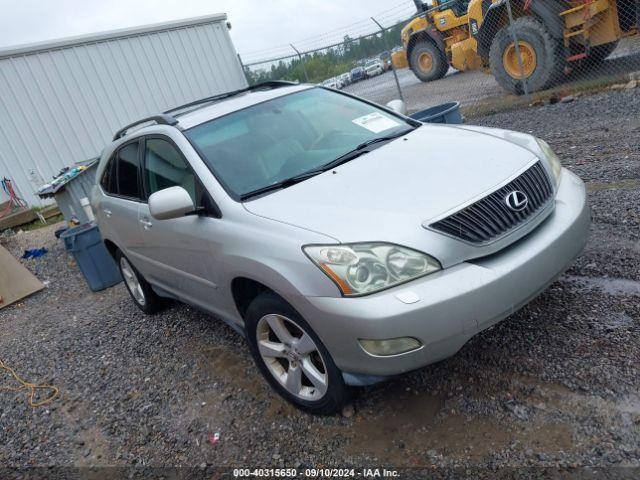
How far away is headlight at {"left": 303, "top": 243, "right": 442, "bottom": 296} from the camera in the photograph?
87.5 inches

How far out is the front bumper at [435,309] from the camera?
216 centimetres

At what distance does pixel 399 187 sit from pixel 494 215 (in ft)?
1.58

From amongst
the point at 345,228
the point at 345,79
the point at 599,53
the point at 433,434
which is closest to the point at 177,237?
the point at 345,228

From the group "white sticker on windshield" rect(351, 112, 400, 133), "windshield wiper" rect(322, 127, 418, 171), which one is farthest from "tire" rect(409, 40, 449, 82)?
"windshield wiper" rect(322, 127, 418, 171)

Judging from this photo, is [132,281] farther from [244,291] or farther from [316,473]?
[316,473]

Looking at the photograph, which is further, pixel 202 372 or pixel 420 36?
pixel 420 36

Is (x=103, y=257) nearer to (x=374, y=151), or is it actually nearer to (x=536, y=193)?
(x=374, y=151)

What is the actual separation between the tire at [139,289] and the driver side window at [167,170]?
1180mm

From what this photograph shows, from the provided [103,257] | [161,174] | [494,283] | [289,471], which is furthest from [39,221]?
[494,283]

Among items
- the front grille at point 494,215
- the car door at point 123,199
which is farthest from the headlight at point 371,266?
the car door at point 123,199

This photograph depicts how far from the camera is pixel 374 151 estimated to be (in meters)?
3.11

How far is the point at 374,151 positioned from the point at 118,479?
93.3 inches

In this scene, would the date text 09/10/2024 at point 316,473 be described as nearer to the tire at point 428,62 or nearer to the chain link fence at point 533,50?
the chain link fence at point 533,50

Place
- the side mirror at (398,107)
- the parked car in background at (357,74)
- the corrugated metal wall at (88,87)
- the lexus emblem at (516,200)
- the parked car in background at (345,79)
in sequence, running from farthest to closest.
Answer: the parked car in background at (357,74)
the parked car in background at (345,79)
the corrugated metal wall at (88,87)
the side mirror at (398,107)
the lexus emblem at (516,200)
